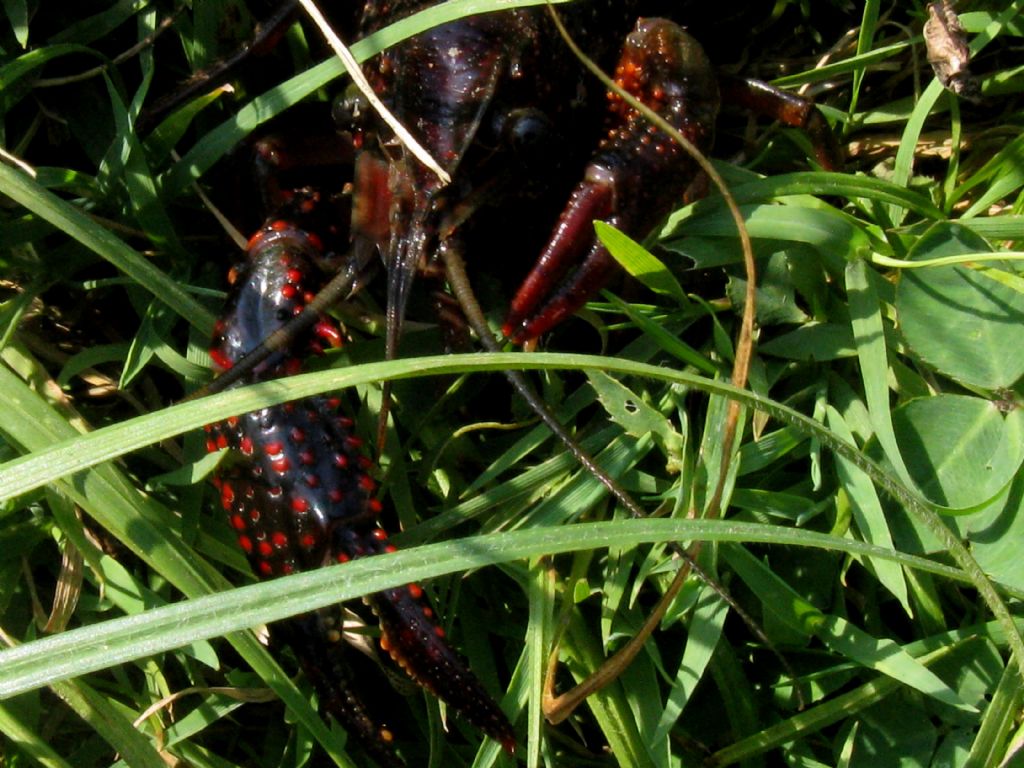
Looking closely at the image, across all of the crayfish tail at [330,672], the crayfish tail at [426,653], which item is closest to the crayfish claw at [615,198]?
the crayfish tail at [426,653]

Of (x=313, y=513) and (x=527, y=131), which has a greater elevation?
(x=527, y=131)

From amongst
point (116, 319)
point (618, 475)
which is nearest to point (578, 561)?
point (618, 475)

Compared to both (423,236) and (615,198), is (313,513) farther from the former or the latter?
(615,198)

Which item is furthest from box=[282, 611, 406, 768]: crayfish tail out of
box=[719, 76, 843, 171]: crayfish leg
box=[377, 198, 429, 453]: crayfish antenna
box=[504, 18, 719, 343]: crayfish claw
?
box=[719, 76, 843, 171]: crayfish leg

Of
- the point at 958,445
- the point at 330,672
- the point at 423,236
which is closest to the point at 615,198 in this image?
the point at 423,236

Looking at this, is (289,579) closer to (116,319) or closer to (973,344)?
(116,319)

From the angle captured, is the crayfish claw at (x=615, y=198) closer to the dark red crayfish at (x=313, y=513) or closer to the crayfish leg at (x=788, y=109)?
the crayfish leg at (x=788, y=109)

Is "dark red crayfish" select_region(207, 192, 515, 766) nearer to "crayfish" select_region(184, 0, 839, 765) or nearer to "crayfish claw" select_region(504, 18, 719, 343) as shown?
"crayfish" select_region(184, 0, 839, 765)
